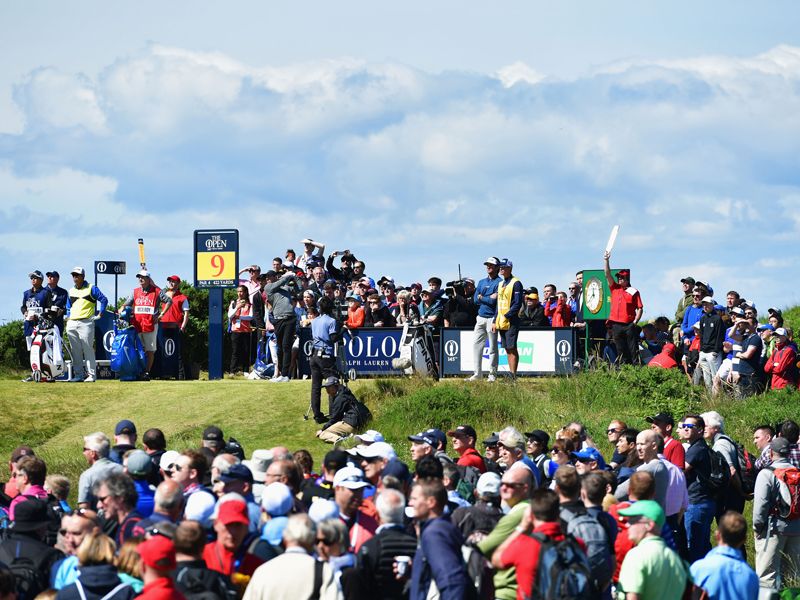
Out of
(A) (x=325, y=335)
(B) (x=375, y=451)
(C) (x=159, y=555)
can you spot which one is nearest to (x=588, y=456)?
(B) (x=375, y=451)

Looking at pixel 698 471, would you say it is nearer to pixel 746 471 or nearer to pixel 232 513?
pixel 746 471

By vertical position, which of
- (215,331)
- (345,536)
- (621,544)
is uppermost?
(215,331)

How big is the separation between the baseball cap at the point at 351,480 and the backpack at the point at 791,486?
546 cm

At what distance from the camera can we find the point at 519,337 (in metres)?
23.5

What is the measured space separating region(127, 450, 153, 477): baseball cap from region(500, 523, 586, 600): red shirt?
3.48 meters

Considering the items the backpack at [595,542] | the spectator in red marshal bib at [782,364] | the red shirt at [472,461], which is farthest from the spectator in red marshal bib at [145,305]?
the backpack at [595,542]

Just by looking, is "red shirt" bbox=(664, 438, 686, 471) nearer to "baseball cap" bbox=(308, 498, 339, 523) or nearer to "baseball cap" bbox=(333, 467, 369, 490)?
"baseball cap" bbox=(333, 467, 369, 490)

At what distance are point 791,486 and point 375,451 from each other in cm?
476

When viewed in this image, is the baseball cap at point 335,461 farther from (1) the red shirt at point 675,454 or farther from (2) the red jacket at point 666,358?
(2) the red jacket at point 666,358

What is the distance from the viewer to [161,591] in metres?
7.14

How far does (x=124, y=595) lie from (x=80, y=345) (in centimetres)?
1751

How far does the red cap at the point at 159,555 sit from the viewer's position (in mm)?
7221

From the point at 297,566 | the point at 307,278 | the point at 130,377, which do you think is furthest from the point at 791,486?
the point at 130,377

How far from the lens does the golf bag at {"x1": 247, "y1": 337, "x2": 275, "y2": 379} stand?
25.0m
